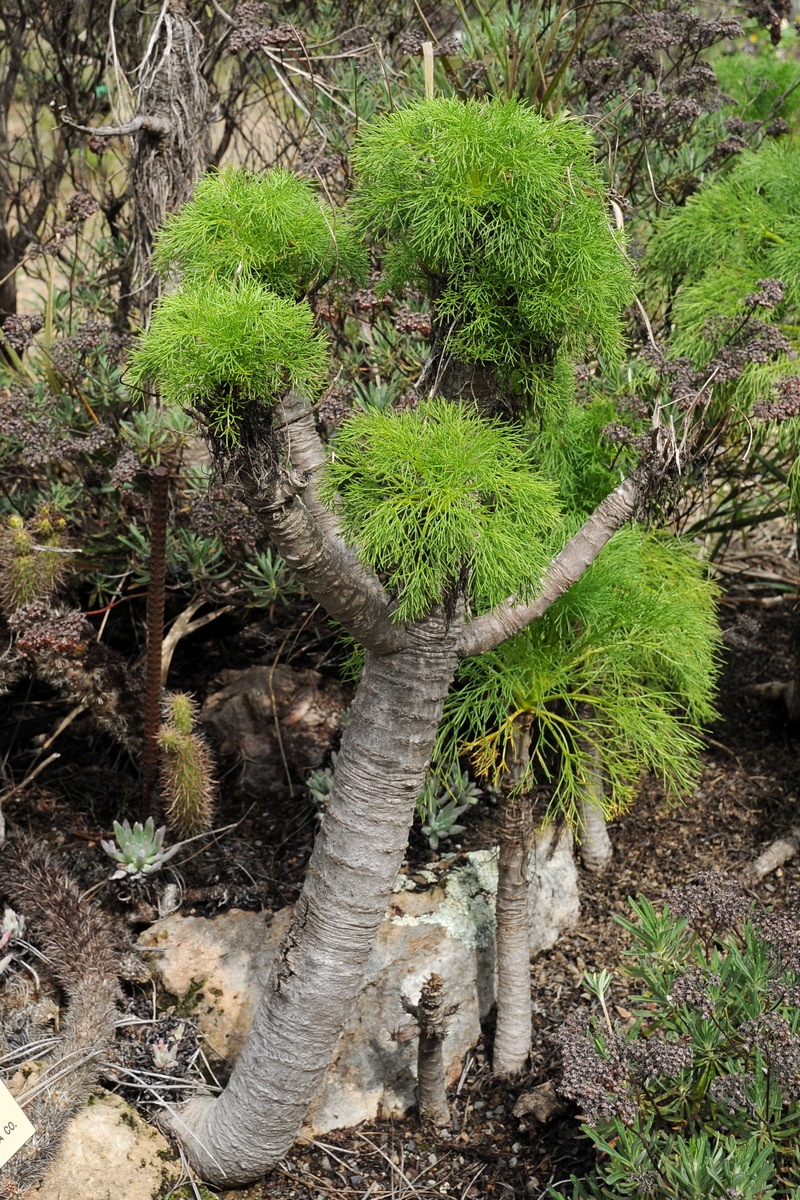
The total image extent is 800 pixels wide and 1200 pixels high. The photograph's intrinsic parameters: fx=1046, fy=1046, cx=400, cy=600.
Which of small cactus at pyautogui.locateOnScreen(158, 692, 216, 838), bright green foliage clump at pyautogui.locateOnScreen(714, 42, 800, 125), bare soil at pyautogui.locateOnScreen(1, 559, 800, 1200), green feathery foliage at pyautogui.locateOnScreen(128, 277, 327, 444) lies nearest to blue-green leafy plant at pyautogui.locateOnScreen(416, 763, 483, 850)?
bare soil at pyautogui.locateOnScreen(1, 559, 800, 1200)

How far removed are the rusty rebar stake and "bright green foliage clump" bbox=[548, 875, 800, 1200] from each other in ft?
3.35

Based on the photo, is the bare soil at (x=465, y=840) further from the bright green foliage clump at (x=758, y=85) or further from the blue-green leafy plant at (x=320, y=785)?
the bright green foliage clump at (x=758, y=85)

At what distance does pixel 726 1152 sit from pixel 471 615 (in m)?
0.90

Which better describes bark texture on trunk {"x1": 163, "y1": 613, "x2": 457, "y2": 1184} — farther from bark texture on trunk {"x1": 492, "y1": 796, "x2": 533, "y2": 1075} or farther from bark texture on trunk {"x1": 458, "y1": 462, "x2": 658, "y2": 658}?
bark texture on trunk {"x1": 492, "y1": 796, "x2": 533, "y2": 1075}

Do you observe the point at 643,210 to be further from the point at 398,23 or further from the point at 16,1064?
the point at 16,1064

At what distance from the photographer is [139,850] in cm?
220

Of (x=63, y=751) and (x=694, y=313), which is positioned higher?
(x=694, y=313)

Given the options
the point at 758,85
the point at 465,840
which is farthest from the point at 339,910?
the point at 758,85

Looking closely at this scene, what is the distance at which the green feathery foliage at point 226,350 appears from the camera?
49.1 inches

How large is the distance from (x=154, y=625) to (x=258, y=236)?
860 mm

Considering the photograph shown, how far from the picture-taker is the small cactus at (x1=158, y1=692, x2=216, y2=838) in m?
2.11

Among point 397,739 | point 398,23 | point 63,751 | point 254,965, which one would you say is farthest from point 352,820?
point 398,23

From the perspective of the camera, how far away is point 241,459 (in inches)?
51.8

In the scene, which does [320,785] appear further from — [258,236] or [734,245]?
[734,245]
